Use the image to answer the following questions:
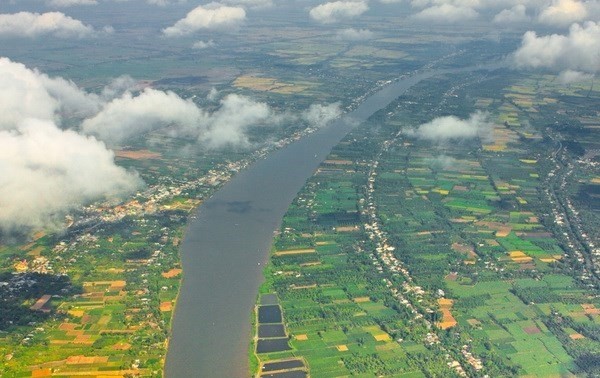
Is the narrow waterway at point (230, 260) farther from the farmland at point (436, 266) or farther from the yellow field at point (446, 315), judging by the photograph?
the yellow field at point (446, 315)

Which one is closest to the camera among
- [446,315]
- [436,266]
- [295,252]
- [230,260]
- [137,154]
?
[446,315]

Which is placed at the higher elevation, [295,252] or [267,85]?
[267,85]

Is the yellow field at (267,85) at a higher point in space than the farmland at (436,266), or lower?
higher

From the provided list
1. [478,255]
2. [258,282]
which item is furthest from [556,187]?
[258,282]

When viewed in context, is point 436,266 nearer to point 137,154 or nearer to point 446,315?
point 446,315

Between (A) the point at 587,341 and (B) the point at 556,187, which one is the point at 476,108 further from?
(A) the point at 587,341

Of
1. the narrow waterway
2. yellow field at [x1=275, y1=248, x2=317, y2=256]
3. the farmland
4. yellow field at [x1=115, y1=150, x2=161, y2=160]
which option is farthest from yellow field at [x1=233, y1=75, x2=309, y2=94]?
yellow field at [x1=275, y1=248, x2=317, y2=256]

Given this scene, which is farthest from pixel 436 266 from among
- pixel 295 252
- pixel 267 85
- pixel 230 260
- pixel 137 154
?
pixel 267 85

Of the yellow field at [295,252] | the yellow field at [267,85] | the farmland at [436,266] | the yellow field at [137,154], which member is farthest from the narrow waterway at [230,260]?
the yellow field at [267,85]

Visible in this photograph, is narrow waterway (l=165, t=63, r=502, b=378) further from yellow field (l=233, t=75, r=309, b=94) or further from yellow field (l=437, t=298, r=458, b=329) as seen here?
yellow field (l=233, t=75, r=309, b=94)
